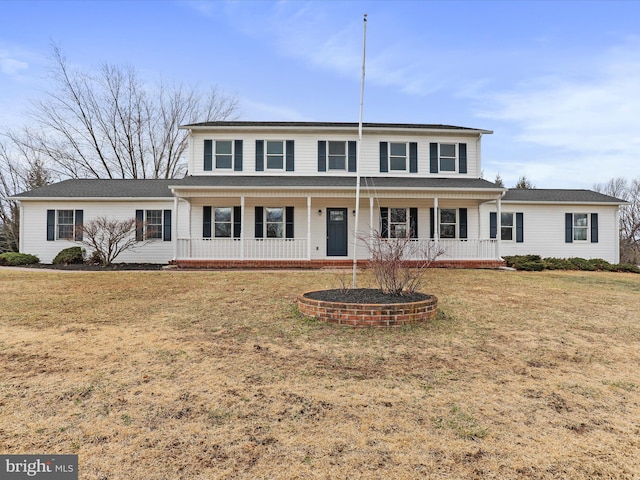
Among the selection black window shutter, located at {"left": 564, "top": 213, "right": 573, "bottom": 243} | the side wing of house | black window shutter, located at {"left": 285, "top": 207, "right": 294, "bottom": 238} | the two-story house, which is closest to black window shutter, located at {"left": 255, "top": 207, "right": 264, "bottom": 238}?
the two-story house

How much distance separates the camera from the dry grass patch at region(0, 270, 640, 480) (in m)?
2.55

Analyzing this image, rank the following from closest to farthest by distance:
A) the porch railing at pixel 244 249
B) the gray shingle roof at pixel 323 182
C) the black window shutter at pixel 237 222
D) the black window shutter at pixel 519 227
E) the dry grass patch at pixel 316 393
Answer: the dry grass patch at pixel 316 393 → the gray shingle roof at pixel 323 182 → the porch railing at pixel 244 249 → the black window shutter at pixel 237 222 → the black window shutter at pixel 519 227

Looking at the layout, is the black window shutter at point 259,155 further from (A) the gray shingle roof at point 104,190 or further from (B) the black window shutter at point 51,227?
(B) the black window shutter at point 51,227

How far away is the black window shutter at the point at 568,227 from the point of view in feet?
58.2

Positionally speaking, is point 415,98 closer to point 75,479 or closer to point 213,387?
point 213,387

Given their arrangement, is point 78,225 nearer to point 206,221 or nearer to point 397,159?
point 206,221

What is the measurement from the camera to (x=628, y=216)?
33.4m

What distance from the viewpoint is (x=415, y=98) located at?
2108 cm

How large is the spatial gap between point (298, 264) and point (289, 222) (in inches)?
96.2

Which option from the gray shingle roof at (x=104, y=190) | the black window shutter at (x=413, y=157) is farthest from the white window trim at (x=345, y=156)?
the gray shingle roof at (x=104, y=190)

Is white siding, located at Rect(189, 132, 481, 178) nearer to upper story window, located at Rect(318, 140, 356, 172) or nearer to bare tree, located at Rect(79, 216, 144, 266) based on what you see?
upper story window, located at Rect(318, 140, 356, 172)

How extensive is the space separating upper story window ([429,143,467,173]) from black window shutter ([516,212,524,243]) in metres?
3.71

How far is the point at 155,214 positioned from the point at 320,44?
33.6 ft

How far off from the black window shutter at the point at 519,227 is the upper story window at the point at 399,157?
5717 mm
